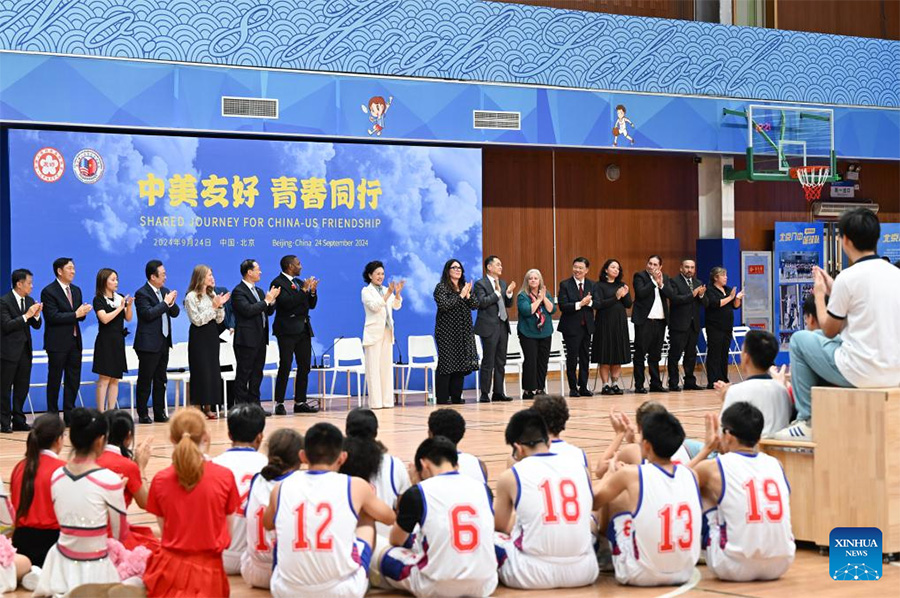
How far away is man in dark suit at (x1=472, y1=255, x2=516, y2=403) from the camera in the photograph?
14.9m

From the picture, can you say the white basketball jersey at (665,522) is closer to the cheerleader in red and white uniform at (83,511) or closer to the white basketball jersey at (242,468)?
the white basketball jersey at (242,468)

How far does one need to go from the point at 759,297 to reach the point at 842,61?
398 centimetres

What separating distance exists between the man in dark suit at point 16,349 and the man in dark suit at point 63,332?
0.60 feet

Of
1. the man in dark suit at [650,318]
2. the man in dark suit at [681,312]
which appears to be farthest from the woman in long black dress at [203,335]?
the man in dark suit at [681,312]

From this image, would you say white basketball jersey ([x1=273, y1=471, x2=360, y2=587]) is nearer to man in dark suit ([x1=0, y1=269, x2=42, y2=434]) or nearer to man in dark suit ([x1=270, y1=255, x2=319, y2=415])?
man in dark suit ([x1=0, y1=269, x2=42, y2=434])

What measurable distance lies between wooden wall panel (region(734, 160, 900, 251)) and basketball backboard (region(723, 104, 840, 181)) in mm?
934

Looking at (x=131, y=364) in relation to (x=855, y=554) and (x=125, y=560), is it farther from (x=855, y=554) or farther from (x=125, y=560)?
(x=855, y=554)

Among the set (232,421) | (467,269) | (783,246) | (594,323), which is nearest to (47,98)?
(467,269)

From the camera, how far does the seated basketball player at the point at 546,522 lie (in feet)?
18.6

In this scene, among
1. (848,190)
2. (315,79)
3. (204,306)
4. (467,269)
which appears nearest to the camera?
(204,306)

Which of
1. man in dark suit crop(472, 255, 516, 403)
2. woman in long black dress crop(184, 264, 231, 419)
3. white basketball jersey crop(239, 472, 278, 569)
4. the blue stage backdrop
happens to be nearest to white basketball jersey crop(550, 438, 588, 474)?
white basketball jersey crop(239, 472, 278, 569)

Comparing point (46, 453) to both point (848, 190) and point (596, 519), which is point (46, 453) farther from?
point (848, 190)

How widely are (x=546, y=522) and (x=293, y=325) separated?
28.3ft

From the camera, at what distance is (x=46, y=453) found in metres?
5.86
